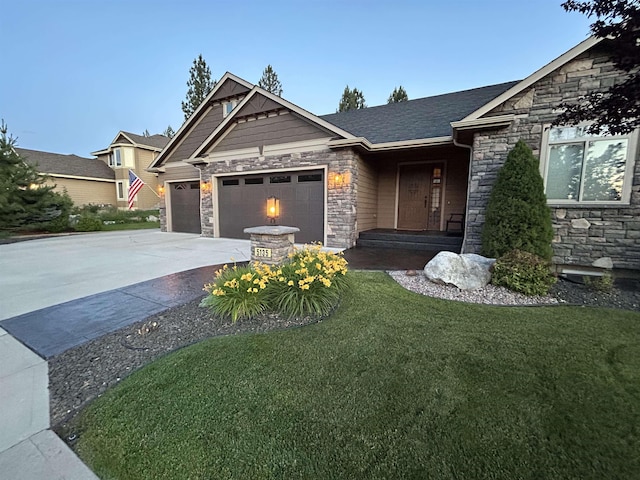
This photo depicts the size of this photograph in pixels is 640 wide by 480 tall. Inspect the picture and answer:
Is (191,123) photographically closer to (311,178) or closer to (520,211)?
(311,178)

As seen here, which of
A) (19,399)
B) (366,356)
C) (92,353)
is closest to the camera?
(19,399)

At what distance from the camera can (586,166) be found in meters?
5.07

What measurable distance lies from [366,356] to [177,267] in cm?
490

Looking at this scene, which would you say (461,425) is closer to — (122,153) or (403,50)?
(403,50)

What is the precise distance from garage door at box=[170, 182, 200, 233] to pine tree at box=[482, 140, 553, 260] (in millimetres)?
10897

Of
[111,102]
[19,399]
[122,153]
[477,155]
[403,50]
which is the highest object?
[111,102]

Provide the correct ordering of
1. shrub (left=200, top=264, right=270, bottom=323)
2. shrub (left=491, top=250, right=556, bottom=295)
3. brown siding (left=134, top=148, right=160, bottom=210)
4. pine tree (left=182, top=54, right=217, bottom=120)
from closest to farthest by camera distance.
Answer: shrub (left=200, top=264, right=270, bottom=323), shrub (left=491, top=250, right=556, bottom=295), brown siding (left=134, top=148, right=160, bottom=210), pine tree (left=182, top=54, right=217, bottom=120)

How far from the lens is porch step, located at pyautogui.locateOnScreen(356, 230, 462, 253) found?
7.23 meters

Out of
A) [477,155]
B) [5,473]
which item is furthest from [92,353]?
[477,155]

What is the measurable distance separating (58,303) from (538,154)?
334 inches

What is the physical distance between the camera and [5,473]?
1.45 m

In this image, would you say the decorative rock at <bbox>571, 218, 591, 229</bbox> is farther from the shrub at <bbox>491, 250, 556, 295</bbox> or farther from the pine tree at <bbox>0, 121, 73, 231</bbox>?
the pine tree at <bbox>0, 121, 73, 231</bbox>

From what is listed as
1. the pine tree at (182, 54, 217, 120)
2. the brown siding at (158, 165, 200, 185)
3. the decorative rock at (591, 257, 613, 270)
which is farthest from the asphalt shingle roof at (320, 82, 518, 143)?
the pine tree at (182, 54, 217, 120)

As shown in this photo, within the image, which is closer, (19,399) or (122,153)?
(19,399)
